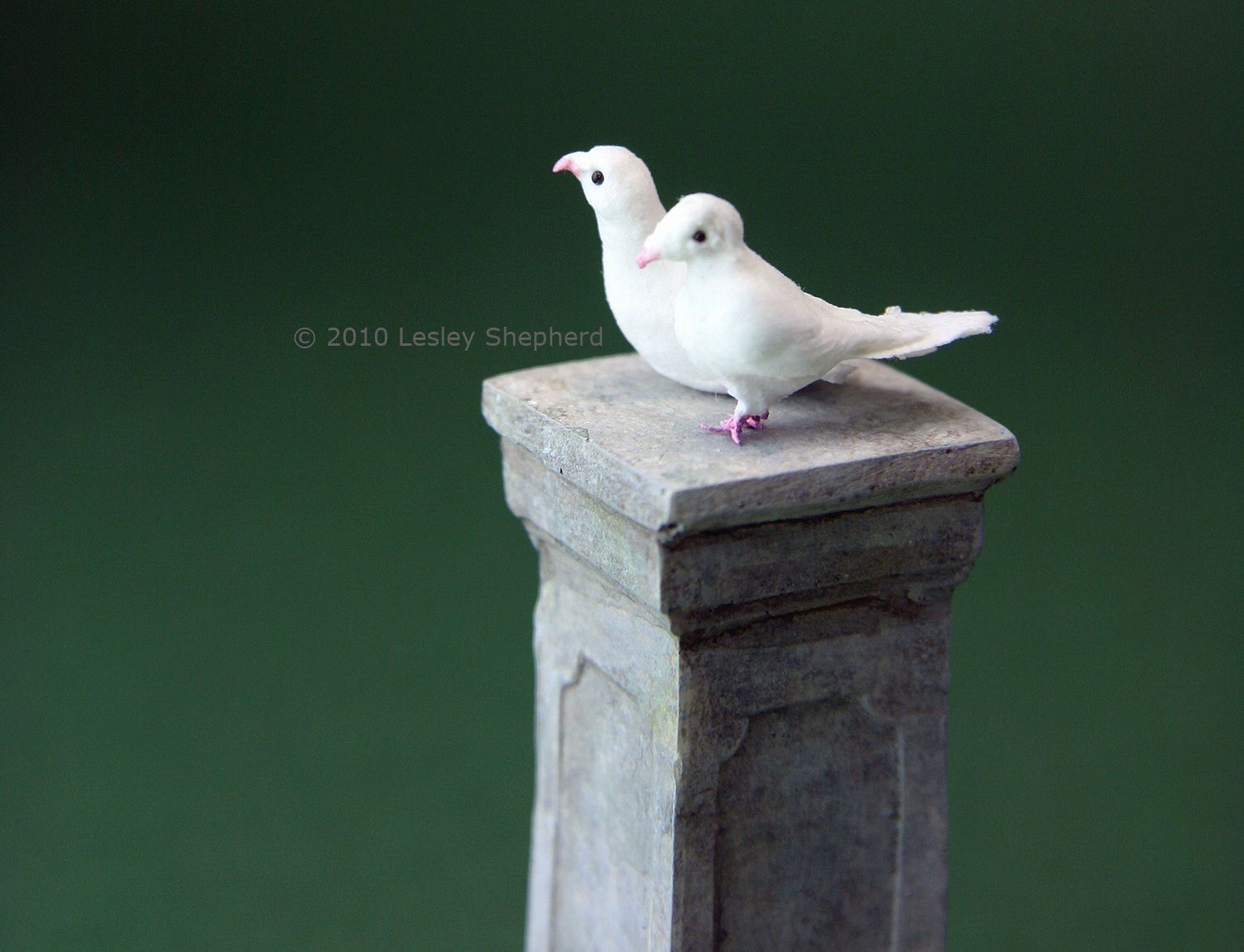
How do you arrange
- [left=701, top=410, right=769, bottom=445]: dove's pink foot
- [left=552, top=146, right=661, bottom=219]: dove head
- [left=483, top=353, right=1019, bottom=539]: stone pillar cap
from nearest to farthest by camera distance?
[left=483, top=353, right=1019, bottom=539]: stone pillar cap → [left=701, top=410, right=769, bottom=445]: dove's pink foot → [left=552, top=146, right=661, bottom=219]: dove head

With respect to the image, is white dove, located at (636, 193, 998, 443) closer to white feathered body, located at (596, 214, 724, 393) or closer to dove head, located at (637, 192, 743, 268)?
dove head, located at (637, 192, 743, 268)

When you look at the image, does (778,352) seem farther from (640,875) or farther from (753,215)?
(753,215)

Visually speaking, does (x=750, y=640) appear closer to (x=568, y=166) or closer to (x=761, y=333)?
(x=761, y=333)

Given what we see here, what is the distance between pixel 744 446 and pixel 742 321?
0.20m

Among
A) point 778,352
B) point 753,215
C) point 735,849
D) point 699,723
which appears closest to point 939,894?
point 735,849

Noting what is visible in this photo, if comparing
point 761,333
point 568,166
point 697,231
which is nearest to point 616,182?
point 568,166

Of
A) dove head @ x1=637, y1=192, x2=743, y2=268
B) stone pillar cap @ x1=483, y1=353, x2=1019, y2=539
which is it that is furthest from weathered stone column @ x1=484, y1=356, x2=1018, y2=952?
dove head @ x1=637, y1=192, x2=743, y2=268

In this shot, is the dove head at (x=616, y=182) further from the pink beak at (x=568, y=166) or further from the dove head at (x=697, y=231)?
the dove head at (x=697, y=231)

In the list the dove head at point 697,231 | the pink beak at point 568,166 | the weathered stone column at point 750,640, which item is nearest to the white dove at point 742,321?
the dove head at point 697,231

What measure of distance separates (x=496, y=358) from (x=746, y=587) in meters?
1.53

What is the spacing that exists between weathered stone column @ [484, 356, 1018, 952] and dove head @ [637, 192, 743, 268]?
29 centimetres

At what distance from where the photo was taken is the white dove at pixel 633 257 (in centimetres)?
254

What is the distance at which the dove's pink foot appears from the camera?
2.41 metres

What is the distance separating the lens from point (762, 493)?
228cm
